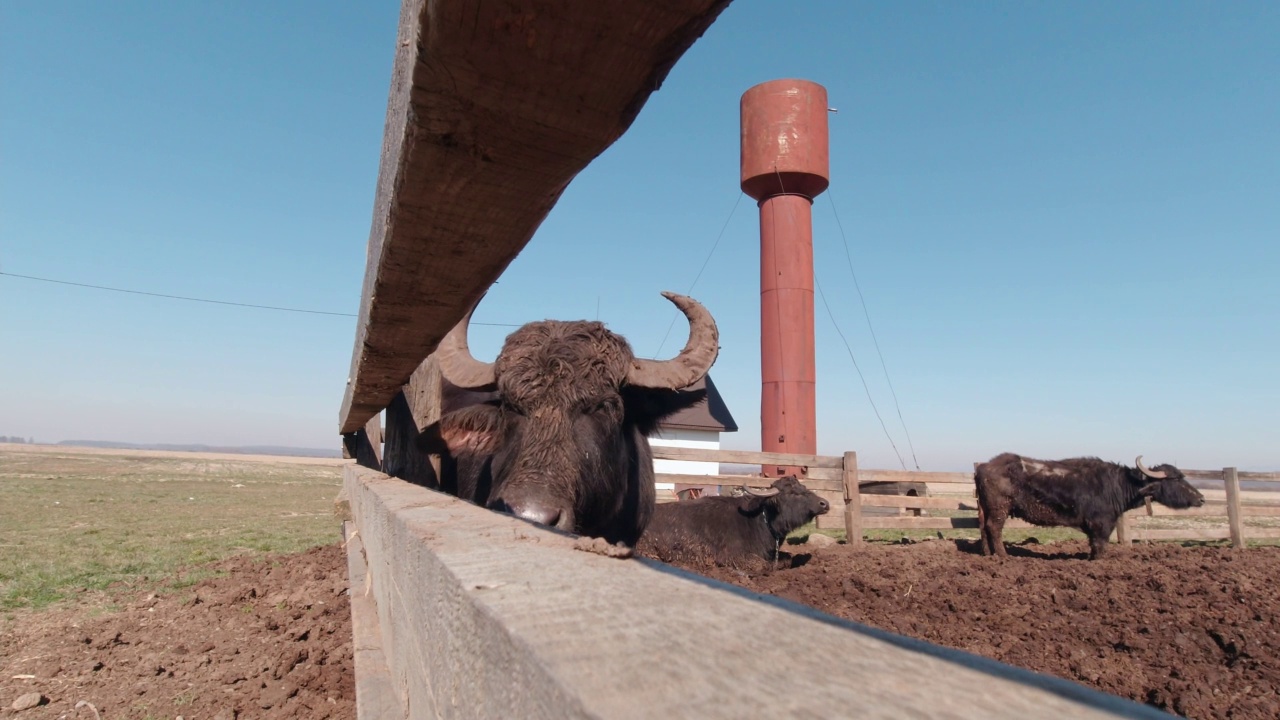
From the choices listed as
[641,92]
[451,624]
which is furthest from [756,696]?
[641,92]

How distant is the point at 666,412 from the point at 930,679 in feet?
14.0

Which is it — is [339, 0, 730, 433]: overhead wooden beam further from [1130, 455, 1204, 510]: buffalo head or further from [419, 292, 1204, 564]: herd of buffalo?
[1130, 455, 1204, 510]: buffalo head

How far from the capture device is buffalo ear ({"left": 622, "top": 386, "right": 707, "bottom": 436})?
454 centimetres

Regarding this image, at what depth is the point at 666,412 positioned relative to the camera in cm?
487

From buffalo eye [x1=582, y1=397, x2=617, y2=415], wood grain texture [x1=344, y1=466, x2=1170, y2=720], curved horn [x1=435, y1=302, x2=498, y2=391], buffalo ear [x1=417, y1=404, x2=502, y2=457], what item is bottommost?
wood grain texture [x1=344, y1=466, x2=1170, y2=720]

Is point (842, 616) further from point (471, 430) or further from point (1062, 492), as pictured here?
point (1062, 492)

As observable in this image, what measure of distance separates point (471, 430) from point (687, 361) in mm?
1481

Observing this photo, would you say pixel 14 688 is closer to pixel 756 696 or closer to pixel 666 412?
pixel 666 412

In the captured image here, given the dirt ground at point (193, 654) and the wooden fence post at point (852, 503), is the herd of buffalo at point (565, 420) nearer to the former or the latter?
the dirt ground at point (193, 654)

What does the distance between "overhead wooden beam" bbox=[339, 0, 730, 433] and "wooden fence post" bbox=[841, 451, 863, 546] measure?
10.1 metres

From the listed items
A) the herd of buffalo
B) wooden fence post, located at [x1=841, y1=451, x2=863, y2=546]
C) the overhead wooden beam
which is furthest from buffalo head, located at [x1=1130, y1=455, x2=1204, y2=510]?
the overhead wooden beam

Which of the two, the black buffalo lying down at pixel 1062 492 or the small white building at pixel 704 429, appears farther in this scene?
the small white building at pixel 704 429

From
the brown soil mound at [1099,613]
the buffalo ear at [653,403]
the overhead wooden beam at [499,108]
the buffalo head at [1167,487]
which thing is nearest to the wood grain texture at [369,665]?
the overhead wooden beam at [499,108]

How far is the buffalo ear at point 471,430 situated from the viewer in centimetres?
406
